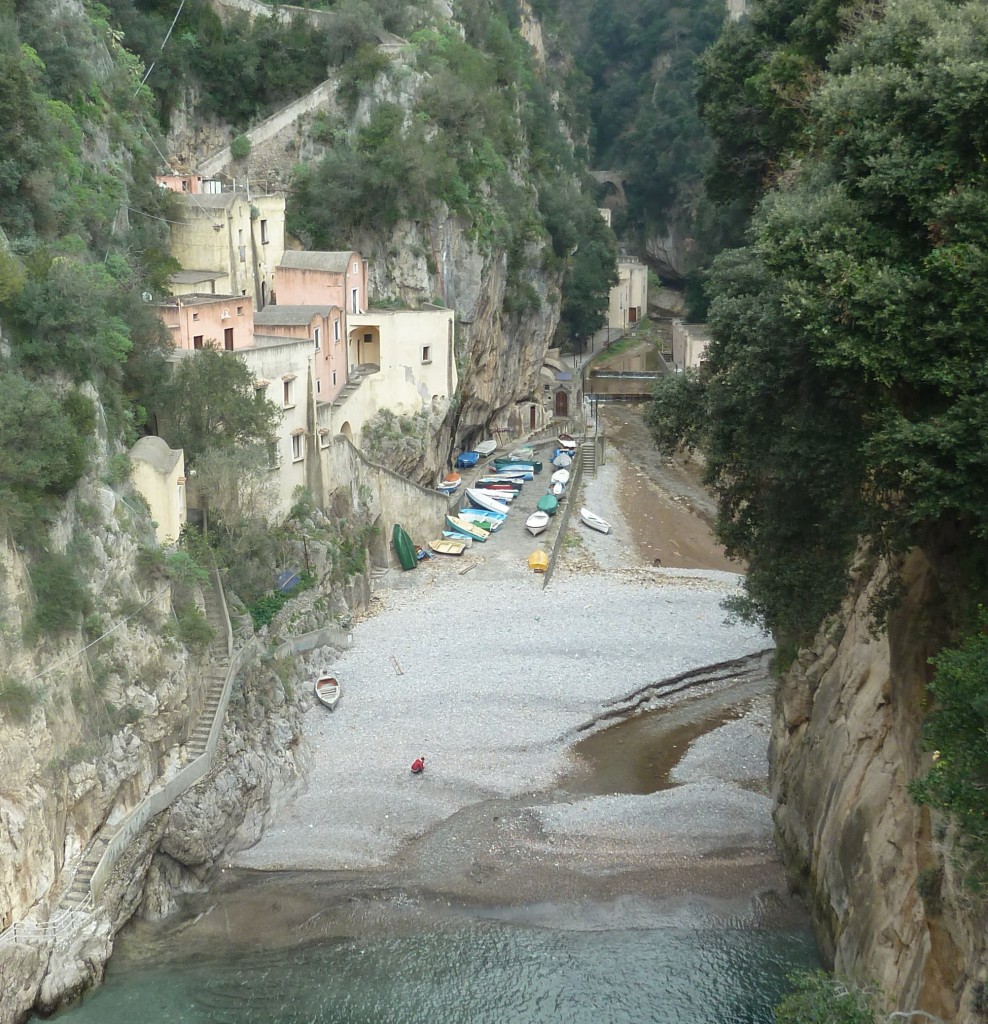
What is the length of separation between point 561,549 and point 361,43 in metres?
23.1

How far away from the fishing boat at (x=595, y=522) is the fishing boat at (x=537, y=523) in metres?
1.48

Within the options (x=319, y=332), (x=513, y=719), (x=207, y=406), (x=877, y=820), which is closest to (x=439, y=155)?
(x=319, y=332)

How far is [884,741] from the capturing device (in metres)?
19.0

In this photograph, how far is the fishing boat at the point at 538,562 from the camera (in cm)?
4097

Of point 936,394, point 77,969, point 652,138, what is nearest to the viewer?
point 936,394

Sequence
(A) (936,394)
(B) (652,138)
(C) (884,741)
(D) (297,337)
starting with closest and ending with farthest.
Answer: (A) (936,394) < (C) (884,741) < (D) (297,337) < (B) (652,138)

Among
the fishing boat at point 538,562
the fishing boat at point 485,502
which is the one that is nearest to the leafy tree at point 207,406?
the fishing boat at point 538,562

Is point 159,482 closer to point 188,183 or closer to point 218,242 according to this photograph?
point 218,242

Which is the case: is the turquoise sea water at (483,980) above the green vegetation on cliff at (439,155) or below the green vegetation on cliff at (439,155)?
below

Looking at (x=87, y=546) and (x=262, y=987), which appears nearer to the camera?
(x=262, y=987)

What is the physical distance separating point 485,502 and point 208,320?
15310 millimetres

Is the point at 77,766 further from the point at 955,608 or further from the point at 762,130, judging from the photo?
the point at 762,130

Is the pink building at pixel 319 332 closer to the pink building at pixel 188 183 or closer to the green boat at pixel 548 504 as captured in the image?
the pink building at pixel 188 183

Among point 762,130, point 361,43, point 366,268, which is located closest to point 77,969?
Answer: point 762,130
